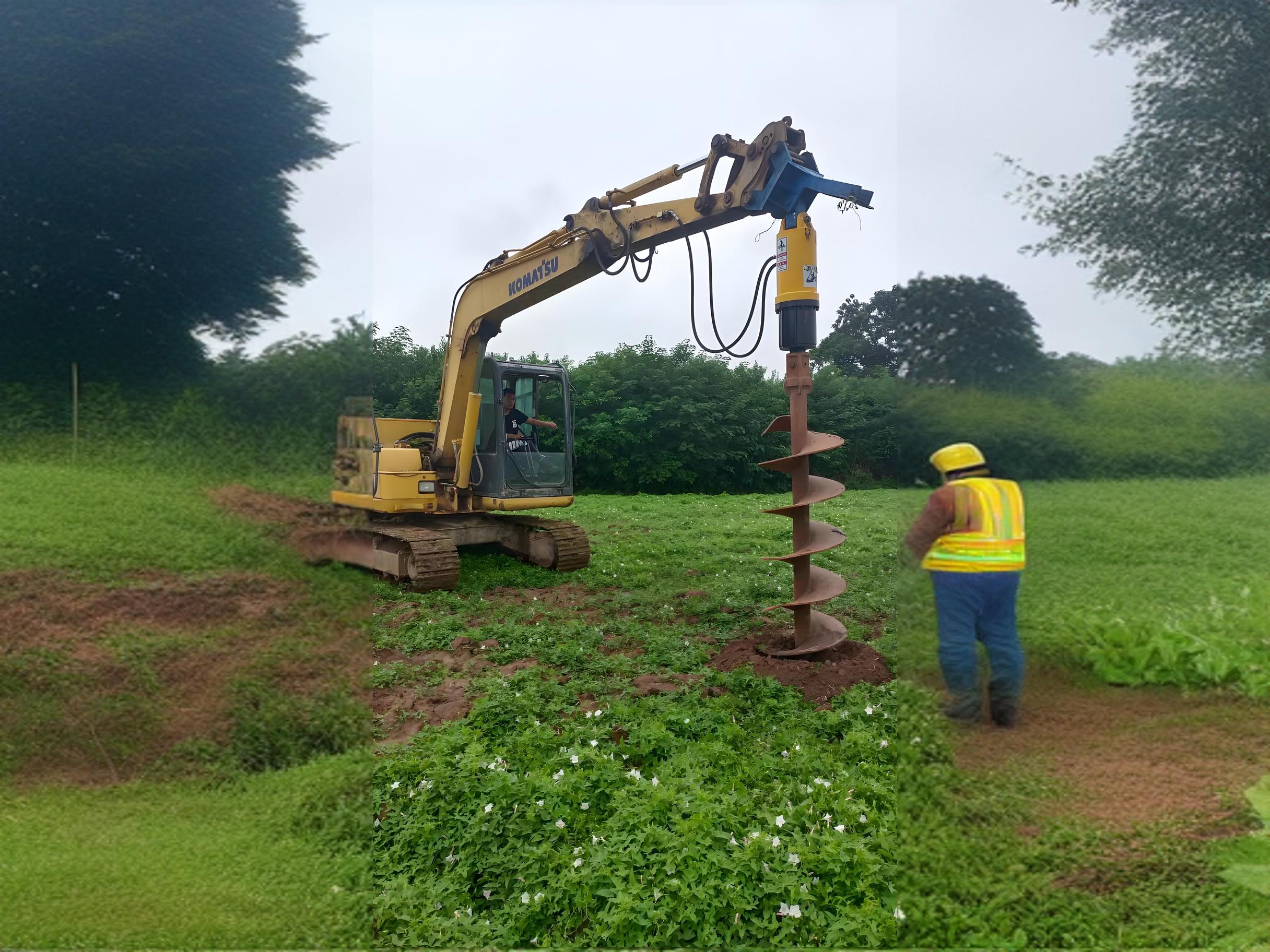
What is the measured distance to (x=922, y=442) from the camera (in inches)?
84.8

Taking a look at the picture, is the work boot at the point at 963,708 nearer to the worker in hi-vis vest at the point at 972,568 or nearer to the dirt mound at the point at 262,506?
the worker in hi-vis vest at the point at 972,568

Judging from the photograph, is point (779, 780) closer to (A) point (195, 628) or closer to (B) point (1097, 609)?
(B) point (1097, 609)

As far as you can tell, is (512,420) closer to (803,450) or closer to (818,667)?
(803,450)

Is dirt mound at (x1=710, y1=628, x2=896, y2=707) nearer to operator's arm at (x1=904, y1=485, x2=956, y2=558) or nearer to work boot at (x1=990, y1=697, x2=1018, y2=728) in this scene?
work boot at (x1=990, y1=697, x2=1018, y2=728)

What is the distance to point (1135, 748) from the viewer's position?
8.30ft

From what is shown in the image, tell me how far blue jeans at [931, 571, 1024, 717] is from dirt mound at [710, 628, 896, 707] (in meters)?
2.05

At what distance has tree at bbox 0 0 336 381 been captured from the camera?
10.9 ft

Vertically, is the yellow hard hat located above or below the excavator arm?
below

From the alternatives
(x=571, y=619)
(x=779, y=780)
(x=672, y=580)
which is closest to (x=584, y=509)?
(x=672, y=580)

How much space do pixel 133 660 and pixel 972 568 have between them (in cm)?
331

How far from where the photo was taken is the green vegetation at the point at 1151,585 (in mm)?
2428

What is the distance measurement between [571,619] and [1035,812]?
13.9 ft

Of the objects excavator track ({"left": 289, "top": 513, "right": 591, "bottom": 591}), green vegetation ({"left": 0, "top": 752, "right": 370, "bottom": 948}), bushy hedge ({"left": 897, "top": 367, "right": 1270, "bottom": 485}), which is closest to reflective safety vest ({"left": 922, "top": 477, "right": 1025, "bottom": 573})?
bushy hedge ({"left": 897, "top": 367, "right": 1270, "bottom": 485})

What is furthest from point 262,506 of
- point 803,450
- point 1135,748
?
point 1135,748
